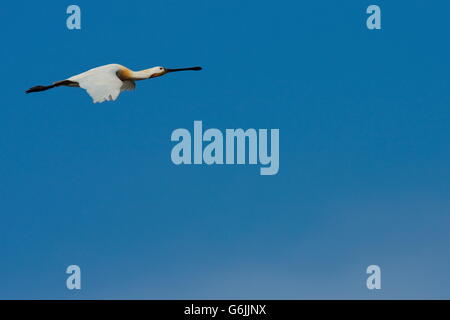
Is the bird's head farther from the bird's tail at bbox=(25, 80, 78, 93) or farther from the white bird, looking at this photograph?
the bird's tail at bbox=(25, 80, 78, 93)

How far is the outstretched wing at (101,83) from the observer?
16984mm

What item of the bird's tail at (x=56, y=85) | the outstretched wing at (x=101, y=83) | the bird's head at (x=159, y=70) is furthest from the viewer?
the bird's head at (x=159, y=70)

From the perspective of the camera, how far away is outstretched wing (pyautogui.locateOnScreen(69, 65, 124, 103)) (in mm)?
16984

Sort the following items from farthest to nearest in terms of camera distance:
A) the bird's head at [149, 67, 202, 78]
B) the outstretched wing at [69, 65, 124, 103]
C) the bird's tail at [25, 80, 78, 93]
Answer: the bird's head at [149, 67, 202, 78] → the bird's tail at [25, 80, 78, 93] → the outstretched wing at [69, 65, 124, 103]

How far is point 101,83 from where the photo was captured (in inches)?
684

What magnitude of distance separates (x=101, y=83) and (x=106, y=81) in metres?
0.13

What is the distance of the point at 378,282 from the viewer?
60.1 ft

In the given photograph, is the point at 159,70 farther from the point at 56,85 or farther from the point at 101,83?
the point at 101,83

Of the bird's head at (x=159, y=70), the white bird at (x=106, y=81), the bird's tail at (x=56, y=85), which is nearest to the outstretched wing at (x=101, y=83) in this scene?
the white bird at (x=106, y=81)

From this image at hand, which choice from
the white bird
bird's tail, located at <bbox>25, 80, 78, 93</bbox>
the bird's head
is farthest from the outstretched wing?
the bird's head

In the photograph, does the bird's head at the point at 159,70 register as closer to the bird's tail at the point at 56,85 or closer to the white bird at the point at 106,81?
the white bird at the point at 106,81
